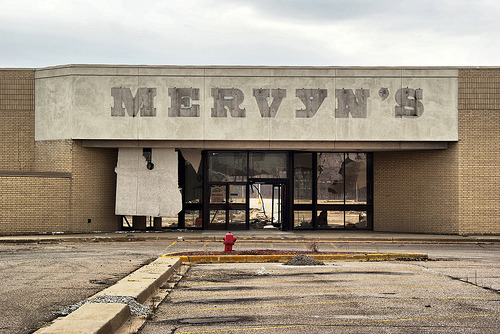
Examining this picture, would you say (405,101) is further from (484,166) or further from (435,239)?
(435,239)

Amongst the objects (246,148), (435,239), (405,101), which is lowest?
(435,239)

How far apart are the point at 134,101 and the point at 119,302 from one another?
19560 millimetres

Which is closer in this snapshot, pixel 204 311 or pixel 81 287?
pixel 204 311

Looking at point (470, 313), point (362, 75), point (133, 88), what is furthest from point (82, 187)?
point (470, 313)

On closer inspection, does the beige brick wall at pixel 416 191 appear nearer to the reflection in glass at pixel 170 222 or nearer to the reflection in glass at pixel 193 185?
the reflection in glass at pixel 193 185

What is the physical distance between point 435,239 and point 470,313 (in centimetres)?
1708

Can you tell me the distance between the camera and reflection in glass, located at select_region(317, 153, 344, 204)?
3158cm

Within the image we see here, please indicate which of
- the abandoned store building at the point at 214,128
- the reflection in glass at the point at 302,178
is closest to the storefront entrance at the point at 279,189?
the reflection in glass at the point at 302,178

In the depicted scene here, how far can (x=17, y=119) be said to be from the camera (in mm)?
28359

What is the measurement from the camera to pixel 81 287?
37.0 feet

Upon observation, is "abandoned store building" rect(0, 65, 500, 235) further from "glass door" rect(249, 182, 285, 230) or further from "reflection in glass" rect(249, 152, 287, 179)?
"glass door" rect(249, 182, 285, 230)

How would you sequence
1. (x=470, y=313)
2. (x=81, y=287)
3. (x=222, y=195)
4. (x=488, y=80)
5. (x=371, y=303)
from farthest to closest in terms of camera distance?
(x=222, y=195), (x=488, y=80), (x=81, y=287), (x=371, y=303), (x=470, y=313)

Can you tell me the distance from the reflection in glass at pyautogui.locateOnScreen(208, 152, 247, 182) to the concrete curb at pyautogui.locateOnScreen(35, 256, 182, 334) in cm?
1815

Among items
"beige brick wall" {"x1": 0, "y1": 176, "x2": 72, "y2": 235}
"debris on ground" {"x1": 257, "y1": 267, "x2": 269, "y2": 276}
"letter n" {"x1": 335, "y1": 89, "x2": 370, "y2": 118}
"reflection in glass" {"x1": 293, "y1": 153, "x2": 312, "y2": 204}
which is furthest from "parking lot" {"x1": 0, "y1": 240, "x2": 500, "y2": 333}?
"reflection in glass" {"x1": 293, "y1": 153, "x2": 312, "y2": 204}
